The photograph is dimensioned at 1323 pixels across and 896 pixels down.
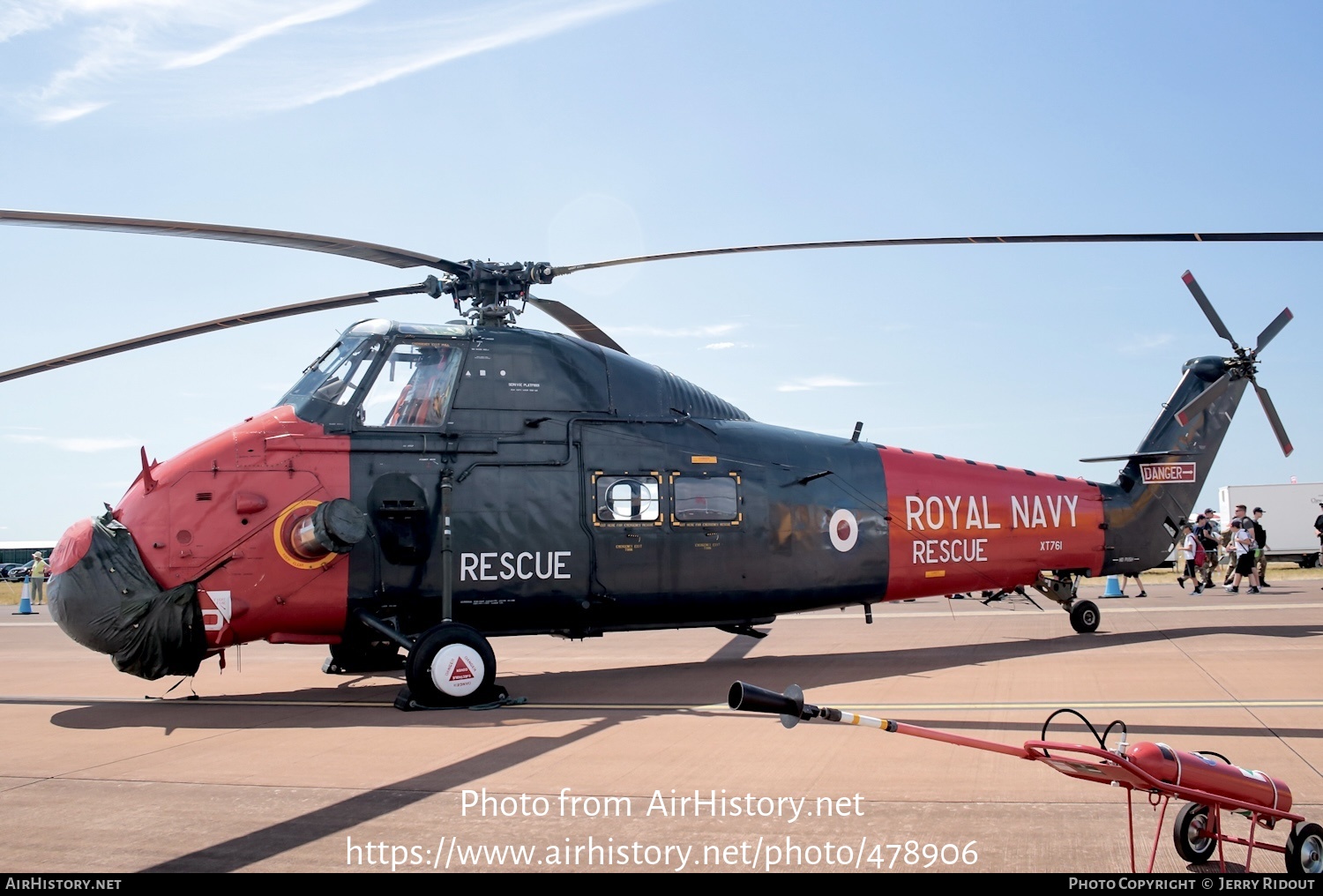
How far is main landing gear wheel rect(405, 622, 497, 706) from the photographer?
32.0ft

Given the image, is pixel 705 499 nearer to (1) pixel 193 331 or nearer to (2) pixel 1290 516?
(1) pixel 193 331

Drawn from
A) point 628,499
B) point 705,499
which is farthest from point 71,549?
point 705,499

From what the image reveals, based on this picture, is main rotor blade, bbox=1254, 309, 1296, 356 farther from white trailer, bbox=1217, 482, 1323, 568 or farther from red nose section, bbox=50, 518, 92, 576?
white trailer, bbox=1217, 482, 1323, 568

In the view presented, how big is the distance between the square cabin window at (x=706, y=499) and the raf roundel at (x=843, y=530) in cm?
141

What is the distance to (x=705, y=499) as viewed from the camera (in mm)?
12242

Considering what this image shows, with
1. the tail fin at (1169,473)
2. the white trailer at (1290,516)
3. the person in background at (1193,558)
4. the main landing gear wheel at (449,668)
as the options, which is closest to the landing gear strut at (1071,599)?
the tail fin at (1169,473)

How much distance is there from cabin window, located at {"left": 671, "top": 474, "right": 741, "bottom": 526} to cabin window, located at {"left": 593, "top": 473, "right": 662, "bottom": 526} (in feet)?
0.77

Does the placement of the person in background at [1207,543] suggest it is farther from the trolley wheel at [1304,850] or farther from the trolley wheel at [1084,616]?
the trolley wheel at [1304,850]

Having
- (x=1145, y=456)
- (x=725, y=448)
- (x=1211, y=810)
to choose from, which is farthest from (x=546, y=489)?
(x=1145, y=456)

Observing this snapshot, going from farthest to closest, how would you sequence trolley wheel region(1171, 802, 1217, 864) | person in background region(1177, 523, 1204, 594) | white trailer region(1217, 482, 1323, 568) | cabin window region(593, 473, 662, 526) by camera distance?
white trailer region(1217, 482, 1323, 568) < person in background region(1177, 523, 1204, 594) < cabin window region(593, 473, 662, 526) < trolley wheel region(1171, 802, 1217, 864)

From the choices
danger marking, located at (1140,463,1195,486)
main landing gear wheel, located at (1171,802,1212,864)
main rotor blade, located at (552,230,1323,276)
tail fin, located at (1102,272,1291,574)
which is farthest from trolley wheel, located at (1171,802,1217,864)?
danger marking, located at (1140,463,1195,486)

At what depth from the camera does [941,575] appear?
13.7 m

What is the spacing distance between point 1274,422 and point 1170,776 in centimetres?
1470

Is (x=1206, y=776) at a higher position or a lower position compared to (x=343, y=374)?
lower
